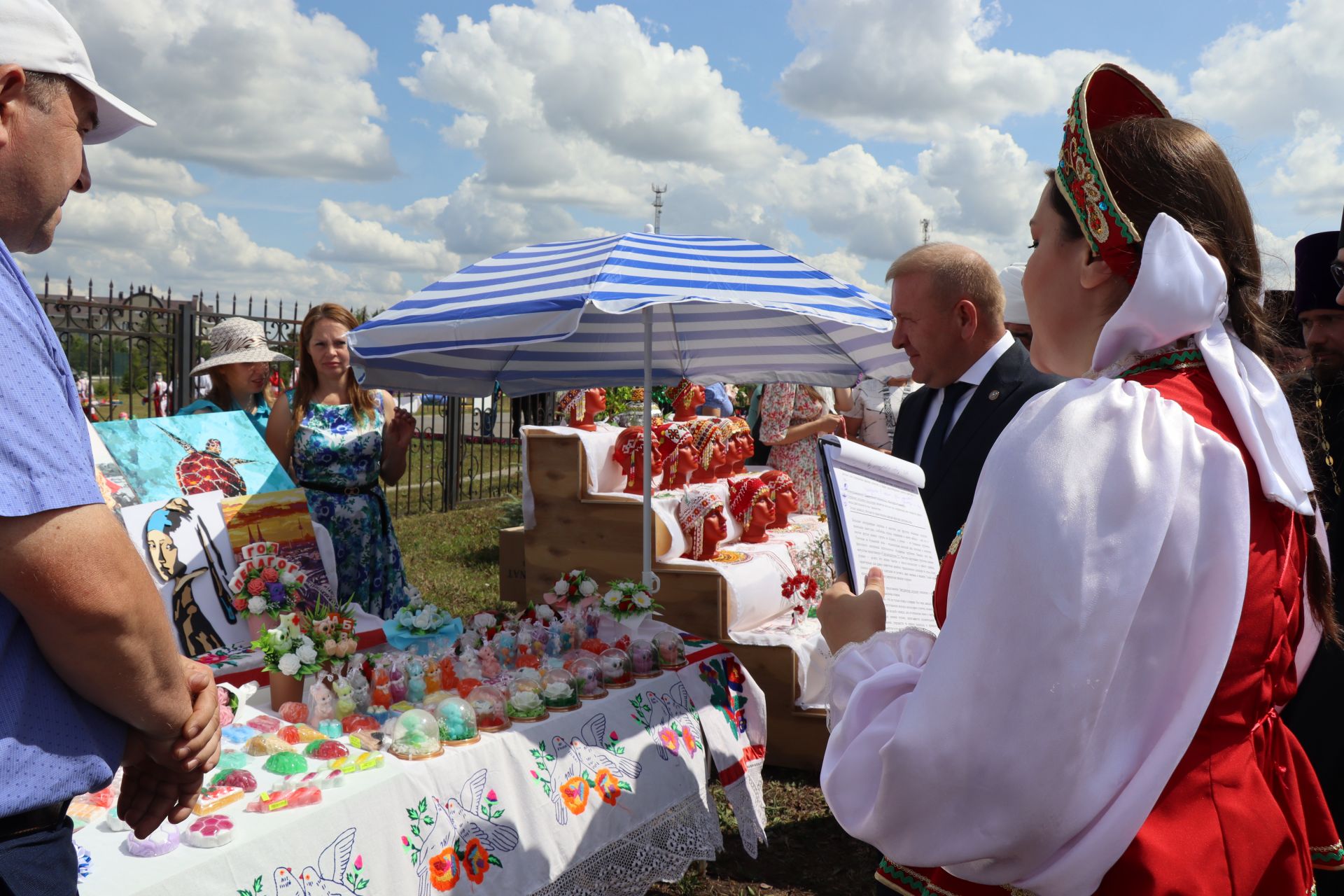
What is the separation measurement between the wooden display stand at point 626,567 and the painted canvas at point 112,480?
255 centimetres

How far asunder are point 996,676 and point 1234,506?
1.07ft

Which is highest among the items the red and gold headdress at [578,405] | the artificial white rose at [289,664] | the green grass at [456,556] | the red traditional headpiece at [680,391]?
the red traditional headpiece at [680,391]

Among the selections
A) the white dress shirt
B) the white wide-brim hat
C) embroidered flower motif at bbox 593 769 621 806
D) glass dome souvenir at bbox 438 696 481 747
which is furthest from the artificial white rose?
the white wide-brim hat

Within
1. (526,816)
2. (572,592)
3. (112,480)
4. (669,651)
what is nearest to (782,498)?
(572,592)

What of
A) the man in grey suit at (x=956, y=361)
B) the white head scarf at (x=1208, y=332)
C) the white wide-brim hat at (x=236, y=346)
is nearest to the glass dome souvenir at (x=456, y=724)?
the man in grey suit at (x=956, y=361)

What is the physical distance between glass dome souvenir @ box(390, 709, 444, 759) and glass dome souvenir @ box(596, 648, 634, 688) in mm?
729

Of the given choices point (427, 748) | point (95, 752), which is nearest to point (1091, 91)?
point (95, 752)

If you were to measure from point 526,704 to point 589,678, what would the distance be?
34cm

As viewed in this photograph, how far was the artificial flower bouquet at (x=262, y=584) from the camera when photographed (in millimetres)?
2916

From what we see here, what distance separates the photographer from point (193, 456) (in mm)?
3109

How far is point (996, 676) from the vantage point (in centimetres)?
99

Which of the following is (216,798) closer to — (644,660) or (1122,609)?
(644,660)

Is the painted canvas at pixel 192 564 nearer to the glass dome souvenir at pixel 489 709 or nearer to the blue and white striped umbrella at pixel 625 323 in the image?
the blue and white striped umbrella at pixel 625 323

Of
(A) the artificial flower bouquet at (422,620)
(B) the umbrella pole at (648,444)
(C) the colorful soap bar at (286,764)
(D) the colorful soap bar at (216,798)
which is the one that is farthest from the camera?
(B) the umbrella pole at (648,444)
